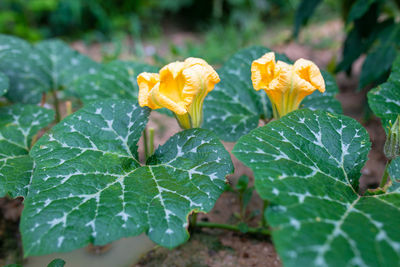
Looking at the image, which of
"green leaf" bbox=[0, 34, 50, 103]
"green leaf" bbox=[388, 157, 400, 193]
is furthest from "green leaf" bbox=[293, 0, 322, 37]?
"green leaf" bbox=[0, 34, 50, 103]

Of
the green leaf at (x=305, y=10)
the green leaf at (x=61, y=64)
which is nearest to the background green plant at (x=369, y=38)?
the green leaf at (x=305, y=10)

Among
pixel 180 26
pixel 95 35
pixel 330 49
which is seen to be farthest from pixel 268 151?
pixel 180 26

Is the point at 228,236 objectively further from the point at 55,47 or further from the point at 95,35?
the point at 95,35

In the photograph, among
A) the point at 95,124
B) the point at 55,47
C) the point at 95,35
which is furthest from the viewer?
the point at 95,35

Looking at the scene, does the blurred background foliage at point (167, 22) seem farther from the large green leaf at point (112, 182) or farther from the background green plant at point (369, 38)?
the large green leaf at point (112, 182)

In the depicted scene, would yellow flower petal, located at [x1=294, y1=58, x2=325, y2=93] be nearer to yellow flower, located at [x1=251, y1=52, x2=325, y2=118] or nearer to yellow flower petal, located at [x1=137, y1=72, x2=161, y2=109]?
→ yellow flower, located at [x1=251, y1=52, x2=325, y2=118]
